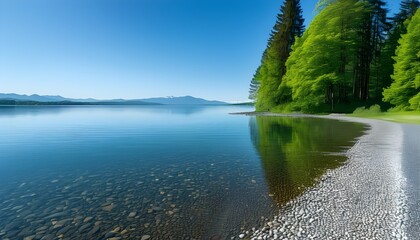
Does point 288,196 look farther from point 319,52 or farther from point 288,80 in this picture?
point 288,80

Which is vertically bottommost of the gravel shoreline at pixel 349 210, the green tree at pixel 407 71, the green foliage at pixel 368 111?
the gravel shoreline at pixel 349 210

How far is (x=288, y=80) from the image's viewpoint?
48.1 meters

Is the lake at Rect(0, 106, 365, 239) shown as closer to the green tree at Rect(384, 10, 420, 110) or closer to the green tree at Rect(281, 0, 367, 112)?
the green tree at Rect(384, 10, 420, 110)

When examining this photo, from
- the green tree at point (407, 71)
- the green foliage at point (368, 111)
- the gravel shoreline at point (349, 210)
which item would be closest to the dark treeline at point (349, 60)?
the green tree at point (407, 71)

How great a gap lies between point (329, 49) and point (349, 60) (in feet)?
19.8

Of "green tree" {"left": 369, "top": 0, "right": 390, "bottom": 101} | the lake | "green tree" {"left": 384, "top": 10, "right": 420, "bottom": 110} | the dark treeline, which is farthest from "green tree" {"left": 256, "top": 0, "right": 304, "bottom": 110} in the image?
the lake

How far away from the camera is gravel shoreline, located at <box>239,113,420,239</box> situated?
479cm

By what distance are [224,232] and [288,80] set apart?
155 ft

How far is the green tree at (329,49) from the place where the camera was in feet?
129

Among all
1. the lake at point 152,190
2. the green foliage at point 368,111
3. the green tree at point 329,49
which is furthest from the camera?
the green tree at point 329,49

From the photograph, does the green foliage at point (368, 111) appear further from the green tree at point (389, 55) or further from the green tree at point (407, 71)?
the green tree at point (389, 55)

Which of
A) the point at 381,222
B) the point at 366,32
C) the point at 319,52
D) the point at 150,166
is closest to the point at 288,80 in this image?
the point at 319,52

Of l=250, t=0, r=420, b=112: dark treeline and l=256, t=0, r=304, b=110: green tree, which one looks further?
l=256, t=0, r=304, b=110: green tree

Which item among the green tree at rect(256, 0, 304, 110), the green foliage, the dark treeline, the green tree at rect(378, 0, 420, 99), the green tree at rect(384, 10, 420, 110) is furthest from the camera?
the green tree at rect(256, 0, 304, 110)
